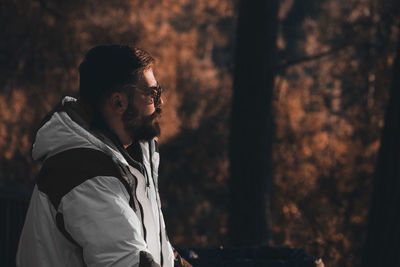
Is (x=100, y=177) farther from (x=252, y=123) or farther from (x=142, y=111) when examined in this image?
(x=252, y=123)

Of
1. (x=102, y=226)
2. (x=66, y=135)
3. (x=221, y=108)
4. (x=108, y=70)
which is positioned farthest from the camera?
(x=221, y=108)

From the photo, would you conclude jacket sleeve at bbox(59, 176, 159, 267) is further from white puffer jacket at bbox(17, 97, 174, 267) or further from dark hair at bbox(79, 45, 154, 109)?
dark hair at bbox(79, 45, 154, 109)

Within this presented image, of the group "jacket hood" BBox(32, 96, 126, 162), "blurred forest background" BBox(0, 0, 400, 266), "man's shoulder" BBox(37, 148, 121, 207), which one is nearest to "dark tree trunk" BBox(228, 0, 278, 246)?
"blurred forest background" BBox(0, 0, 400, 266)

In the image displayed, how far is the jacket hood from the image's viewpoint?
6.42ft

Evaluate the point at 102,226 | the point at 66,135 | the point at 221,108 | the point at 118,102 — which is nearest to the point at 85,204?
the point at 102,226

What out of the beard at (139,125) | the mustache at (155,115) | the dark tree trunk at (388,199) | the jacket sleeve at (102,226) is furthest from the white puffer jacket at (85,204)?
the dark tree trunk at (388,199)

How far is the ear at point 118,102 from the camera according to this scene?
2127 millimetres

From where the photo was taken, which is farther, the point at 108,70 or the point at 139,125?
the point at 139,125

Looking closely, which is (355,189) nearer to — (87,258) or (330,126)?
(330,126)

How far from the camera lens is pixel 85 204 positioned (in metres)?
1.82

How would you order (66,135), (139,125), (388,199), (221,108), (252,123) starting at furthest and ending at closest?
1. (221,108)
2. (252,123)
3. (388,199)
4. (139,125)
5. (66,135)

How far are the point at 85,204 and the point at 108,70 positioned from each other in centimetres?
53

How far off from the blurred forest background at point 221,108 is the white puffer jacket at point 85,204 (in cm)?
442

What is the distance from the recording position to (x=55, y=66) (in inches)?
388
